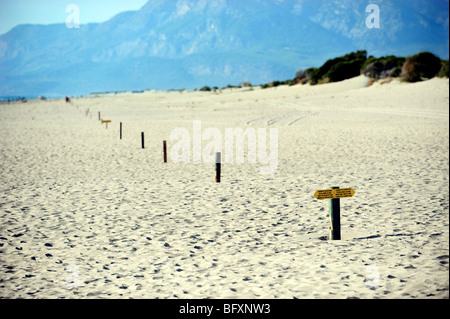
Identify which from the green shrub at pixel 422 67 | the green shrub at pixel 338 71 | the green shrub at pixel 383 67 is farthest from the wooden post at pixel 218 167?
the green shrub at pixel 338 71

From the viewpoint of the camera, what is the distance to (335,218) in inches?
275

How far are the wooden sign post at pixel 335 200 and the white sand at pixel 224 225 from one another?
8.8 inches

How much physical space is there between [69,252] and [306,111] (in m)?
31.8

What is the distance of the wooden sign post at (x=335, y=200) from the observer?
654 centimetres

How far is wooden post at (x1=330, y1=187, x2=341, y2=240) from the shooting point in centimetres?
688

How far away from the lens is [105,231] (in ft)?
26.0

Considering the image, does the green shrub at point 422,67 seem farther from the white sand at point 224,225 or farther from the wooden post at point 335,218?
the wooden post at point 335,218

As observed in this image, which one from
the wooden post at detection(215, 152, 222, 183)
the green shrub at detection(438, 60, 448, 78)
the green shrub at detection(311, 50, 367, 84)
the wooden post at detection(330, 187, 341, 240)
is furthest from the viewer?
the green shrub at detection(311, 50, 367, 84)

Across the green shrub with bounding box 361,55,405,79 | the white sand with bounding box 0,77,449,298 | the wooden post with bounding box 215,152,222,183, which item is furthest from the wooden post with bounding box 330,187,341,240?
the green shrub with bounding box 361,55,405,79

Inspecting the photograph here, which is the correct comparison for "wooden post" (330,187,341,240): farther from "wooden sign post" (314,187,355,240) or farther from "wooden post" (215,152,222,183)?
"wooden post" (215,152,222,183)

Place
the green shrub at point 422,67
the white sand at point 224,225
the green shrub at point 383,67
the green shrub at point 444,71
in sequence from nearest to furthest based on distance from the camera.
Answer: the white sand at point 224,225
the green shrub at point 444,71
the green shrub at point 422,67
the green shrub at point 383,67

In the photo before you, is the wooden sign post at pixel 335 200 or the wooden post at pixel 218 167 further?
the wooden post at pixel 218 167

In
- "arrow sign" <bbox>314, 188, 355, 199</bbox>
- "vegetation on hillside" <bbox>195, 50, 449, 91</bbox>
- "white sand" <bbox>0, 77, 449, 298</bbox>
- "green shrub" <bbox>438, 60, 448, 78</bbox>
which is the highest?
"vegetation on hillside" <bbox>195, 50, 449, 91</bbox>

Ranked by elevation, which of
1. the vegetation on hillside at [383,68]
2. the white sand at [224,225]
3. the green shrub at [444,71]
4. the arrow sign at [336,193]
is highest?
the vegetation on hillside at [383,68]
